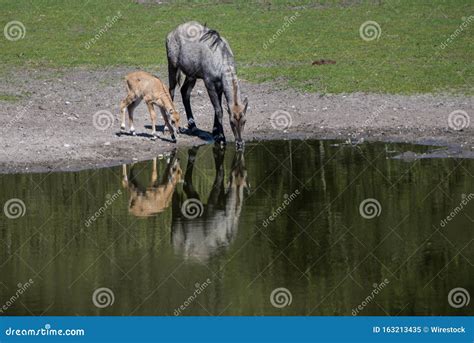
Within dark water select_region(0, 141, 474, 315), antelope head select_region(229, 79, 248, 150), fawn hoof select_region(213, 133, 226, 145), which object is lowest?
dark water select_region(0, 141, 474, 315)

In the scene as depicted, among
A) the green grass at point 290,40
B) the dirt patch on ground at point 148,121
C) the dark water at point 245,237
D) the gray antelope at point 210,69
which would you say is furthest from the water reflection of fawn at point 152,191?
the green grass at point 290,40

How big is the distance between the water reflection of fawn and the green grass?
8531 millimetres

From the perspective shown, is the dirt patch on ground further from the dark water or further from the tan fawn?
the dark water

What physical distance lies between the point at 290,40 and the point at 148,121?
10.3 meters

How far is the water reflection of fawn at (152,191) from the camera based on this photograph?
20766 millimetres

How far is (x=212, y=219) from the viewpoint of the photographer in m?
20.1

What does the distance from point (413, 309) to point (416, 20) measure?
1070 inches

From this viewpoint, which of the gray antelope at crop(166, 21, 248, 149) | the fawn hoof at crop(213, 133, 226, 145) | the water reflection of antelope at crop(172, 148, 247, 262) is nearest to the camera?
the water reflection of antelope at crop(172, 148, 247, 262)

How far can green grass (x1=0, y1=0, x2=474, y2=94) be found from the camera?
108ft

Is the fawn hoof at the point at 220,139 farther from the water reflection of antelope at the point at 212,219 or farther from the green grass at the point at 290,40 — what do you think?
the green grass at the point at 290,40

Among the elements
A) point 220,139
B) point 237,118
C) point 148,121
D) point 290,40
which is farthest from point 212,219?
point 290,40

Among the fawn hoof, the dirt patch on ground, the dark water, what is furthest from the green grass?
the dark water

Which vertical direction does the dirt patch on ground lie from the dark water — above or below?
above

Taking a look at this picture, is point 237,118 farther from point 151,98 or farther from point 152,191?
point 152,191
